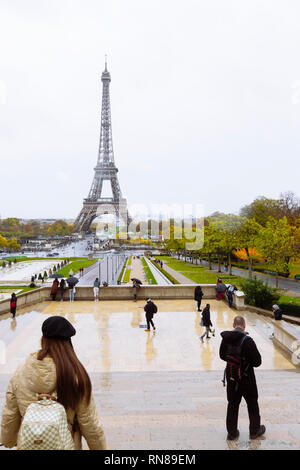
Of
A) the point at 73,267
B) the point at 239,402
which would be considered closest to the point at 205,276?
the point at 73,267

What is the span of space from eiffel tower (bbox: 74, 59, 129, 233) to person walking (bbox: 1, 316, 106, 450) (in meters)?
102

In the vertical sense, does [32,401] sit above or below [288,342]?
above

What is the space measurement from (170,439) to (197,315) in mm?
10761

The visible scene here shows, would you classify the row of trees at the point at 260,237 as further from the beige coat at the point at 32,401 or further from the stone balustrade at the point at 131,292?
the beige coat at the point at 32,401

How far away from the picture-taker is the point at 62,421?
8.52 ft

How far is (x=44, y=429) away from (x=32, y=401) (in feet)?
0.99

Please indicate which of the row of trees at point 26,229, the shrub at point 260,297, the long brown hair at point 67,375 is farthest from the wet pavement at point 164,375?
the row of trees at point 26,229

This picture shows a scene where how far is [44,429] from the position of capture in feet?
8.34

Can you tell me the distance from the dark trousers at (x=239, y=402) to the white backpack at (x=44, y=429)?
11.3ft

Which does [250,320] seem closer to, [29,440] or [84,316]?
[84,316]

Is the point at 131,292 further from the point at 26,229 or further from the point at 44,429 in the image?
the point at 26,229

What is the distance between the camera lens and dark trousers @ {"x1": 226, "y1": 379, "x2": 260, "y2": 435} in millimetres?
5367

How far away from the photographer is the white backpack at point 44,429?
8.29 feet

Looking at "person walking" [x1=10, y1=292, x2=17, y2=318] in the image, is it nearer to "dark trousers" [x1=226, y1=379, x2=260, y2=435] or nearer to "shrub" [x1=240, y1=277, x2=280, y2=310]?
"shrub" [x1=240, y1=277, x2=280, y2=310]
